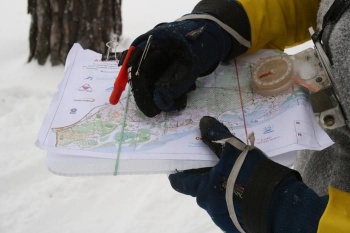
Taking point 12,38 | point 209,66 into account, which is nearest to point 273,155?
point 209,66

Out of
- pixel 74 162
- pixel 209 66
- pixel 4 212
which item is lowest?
pixel 4 212

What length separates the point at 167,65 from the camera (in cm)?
93

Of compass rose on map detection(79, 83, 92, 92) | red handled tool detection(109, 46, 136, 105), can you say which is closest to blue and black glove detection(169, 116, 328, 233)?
red handled tool detection(109, 46, 136, 105)

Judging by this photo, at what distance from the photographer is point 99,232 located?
1597 millimetres

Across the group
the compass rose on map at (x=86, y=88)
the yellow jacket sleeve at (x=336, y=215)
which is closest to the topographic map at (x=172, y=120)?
the compass rose on map at (x=86, y=88)

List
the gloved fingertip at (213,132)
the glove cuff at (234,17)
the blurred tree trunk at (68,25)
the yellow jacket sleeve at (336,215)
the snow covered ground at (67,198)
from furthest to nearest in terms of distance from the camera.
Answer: the blurred tree trunk at (68,25) < the snow covered ground at (67,198) < the glove cuff at (234,17) < the gloved fingertip at (213,132) < the yellow jacket sleeve at (336,215)

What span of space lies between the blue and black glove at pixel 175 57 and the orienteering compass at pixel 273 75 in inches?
3.7

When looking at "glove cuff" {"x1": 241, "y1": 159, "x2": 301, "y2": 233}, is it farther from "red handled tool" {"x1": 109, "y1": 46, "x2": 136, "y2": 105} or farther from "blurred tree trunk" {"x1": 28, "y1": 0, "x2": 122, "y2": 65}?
"blurred tree trunk" {"x1": 28, "y1": 0, "x2": 122, "y2": 65}

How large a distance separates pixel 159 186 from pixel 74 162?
37.7 inches

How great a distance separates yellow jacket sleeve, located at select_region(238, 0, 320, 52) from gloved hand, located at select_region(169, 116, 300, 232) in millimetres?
288

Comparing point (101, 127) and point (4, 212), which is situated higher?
point (101, 127)

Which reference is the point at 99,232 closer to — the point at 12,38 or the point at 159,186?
the point at 159,186

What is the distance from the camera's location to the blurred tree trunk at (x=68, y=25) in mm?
2229

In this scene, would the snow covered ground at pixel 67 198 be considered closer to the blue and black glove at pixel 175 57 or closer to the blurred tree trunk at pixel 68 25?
the blurred tree trunk at pixel 68 25
